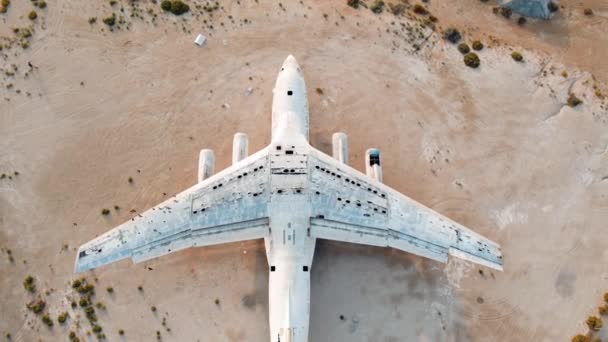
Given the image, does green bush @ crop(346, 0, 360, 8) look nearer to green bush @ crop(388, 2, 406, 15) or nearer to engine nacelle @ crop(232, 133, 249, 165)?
green bush @ crop(388, 2, 406, 15)

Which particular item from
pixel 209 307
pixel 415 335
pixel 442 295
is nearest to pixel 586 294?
pixel 442 295

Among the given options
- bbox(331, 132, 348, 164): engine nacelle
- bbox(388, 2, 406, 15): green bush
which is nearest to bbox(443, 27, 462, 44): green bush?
bbox(388, 2, 406, 15): green bush

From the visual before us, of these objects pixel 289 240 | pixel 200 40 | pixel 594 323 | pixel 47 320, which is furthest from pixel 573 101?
pixel 47 320

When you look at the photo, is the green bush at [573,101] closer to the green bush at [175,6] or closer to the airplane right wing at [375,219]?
the airplane right wing at [375,219]

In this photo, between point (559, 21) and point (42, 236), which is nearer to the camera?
point (42, 236)

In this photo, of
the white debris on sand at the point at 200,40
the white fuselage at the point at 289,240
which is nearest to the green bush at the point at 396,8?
the white fuselage at the point at 289,240

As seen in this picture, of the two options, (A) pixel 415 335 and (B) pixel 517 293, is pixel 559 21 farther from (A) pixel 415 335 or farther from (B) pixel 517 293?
(A) pixel 415 335
